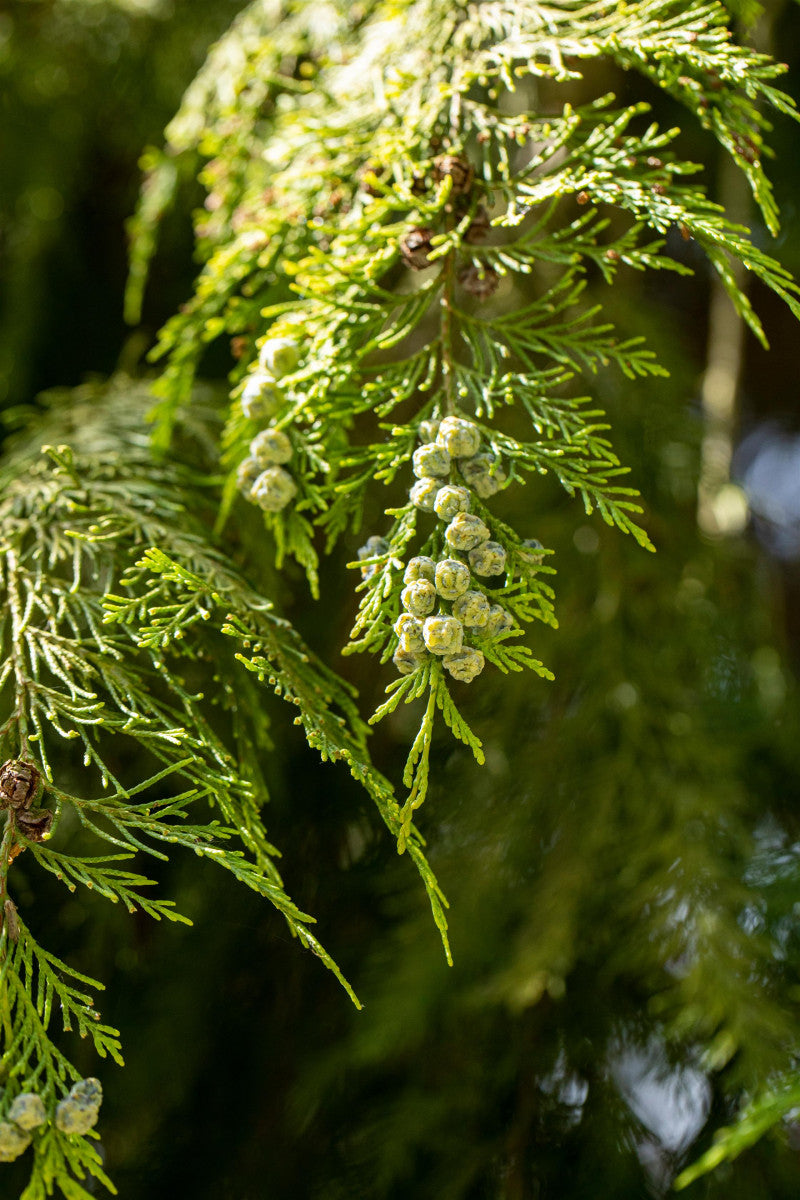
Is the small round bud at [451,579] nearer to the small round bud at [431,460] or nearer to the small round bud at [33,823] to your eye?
the small round bud at [431,460]

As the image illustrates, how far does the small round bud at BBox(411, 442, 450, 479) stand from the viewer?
0.66m

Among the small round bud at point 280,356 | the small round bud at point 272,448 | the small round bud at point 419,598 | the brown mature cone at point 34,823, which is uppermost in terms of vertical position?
the small round bud at point 280,356

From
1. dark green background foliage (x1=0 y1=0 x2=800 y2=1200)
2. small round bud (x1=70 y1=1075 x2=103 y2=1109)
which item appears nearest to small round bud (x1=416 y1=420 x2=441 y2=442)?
dark green background foliage (x1=0 y1=0 x2=800 y2=1200)

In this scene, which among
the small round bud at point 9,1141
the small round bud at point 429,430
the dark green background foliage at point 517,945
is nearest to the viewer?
the small round bud at point 9,1141

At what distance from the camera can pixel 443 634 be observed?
1.95ft

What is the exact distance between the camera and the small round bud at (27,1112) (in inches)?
23.2

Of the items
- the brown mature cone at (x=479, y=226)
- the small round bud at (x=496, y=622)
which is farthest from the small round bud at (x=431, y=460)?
the brown mature cone at (x=479, y=226)

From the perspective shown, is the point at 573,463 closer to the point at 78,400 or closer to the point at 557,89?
the point at 78,400

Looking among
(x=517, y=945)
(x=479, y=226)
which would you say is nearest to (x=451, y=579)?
(x=479, y=226)

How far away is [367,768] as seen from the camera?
2.17 ft

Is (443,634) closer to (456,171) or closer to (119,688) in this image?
(119,688)

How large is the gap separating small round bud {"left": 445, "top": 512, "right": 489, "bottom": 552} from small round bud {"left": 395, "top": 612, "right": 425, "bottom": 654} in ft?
0.20

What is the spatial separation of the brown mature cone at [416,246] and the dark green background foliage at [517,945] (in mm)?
312

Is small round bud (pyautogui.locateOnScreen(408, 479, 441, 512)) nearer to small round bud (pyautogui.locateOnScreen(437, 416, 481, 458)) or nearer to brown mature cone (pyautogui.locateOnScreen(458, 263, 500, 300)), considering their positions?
small round bud (pyautogui.locateOnScreen(437, 416, 481, 458))
